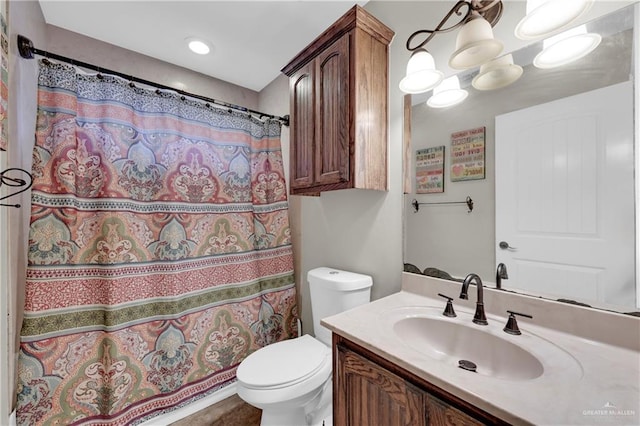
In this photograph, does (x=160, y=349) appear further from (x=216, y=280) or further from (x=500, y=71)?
(x=500, y=71)

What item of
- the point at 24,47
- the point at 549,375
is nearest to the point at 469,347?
the point at 549,375

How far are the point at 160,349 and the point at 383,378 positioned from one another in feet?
4.53

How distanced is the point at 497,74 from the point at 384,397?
121cm

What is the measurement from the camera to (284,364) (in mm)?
1237

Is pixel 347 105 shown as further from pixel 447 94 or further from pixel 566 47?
pixel 566 47

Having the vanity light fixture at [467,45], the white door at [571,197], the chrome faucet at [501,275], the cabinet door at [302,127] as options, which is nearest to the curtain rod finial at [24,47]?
the cabinet door at [302,127]

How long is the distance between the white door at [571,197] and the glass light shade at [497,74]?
129 mm

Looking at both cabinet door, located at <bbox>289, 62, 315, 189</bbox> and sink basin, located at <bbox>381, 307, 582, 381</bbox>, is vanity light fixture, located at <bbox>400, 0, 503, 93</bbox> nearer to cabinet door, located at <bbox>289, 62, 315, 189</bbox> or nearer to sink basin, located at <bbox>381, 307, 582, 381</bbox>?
cabinet door, located at <bbox>289, 62, 315, 189</bbox>

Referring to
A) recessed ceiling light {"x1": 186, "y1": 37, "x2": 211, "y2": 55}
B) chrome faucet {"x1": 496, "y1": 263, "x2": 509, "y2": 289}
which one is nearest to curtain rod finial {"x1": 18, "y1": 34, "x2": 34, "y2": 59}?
recessed ceiling light {"x1": 186, "y1": 37, "x2": 211, "y2": 55}

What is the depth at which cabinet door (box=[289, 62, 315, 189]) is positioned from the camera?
4.59ft

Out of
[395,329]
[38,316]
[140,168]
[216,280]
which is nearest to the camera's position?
[395,329]

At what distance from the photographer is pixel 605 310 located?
2.49 feet

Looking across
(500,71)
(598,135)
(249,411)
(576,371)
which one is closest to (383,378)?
(576,371)

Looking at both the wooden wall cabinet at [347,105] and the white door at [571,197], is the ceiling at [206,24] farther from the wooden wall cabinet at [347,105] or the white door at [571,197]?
the white door at [571,197]
